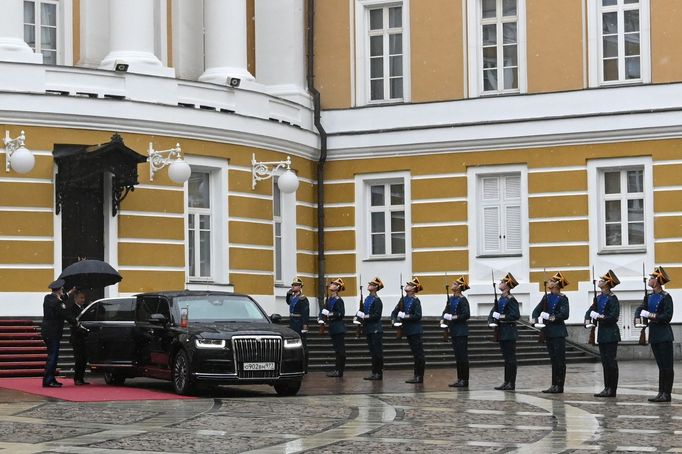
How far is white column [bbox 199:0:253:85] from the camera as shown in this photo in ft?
119

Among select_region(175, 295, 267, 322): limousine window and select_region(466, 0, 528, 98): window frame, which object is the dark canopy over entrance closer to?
select_region(175, 295, 267, 322): limousine window

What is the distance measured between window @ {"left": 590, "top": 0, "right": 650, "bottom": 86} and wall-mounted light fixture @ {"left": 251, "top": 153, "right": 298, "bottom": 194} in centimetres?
770

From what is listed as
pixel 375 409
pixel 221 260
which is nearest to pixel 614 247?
pixel 221 260

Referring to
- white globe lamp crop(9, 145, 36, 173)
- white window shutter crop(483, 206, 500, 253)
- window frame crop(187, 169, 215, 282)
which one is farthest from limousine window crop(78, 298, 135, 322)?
white window shutter crop(483, 206, 500, 253)

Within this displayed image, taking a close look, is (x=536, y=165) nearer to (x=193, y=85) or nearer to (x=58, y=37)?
(x=193, y=85)

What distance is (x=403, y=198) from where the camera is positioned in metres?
38.8

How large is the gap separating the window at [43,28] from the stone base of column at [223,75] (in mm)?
3433

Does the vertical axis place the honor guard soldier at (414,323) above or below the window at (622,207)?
below

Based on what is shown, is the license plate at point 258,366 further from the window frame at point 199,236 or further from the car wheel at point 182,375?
the window frame at point 199,236

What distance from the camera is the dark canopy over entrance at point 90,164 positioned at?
31500mm

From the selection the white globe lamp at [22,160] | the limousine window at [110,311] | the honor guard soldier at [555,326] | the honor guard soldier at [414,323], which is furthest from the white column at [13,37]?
the honor guard soldier at [555,326]

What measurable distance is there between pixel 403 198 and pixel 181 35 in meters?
6.85

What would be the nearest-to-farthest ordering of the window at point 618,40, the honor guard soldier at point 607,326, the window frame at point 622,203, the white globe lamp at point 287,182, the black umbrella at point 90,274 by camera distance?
the honor guard soldier at point 607,326, the black umbrella at point 90,274, the white globe lamp at point 287,182, the window frame at point 622,203, the window at point 618,40

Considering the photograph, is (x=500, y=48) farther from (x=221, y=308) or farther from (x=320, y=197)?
(x=221, y=308)
